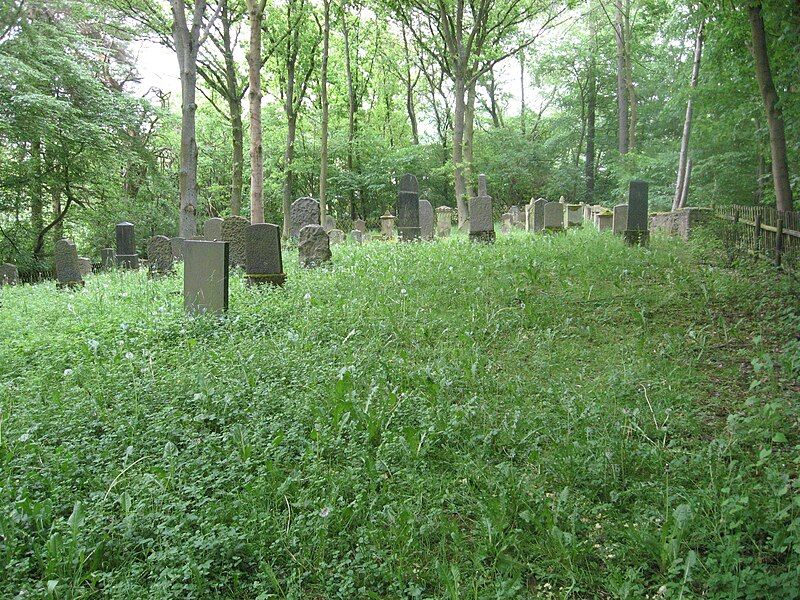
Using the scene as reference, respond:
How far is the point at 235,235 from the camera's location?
10336 mm

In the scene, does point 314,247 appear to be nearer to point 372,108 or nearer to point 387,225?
point 387,225

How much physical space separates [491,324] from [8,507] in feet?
14.8

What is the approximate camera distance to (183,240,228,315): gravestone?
21.2ft

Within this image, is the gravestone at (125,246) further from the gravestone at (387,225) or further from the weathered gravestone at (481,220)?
the weathered gravestone at (481,220)

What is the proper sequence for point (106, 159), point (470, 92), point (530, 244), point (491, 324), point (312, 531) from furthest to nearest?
→ point (470, 92) < point (106, 159) < point (530, 244) < point (491, 324) < point (312, 531)

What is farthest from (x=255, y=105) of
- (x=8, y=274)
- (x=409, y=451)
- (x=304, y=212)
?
(x=409, y=451)

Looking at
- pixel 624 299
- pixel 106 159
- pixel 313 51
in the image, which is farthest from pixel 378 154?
pixel 624 299

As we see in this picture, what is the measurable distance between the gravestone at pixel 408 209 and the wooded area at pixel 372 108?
3781 mm

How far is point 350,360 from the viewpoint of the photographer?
4949 mm

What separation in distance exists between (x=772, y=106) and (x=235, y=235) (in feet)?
30.8

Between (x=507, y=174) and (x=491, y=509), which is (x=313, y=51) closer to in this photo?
(x=507, y=174)

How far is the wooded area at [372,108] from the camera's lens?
11.9m

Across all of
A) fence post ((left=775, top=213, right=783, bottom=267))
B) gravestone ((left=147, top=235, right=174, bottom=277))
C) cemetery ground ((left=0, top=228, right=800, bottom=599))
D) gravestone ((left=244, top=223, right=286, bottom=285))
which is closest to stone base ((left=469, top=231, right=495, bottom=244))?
gravestone ((left=244, top=223, right=286, bottom=285))

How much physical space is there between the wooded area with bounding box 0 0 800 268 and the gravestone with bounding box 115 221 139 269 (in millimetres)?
2279
